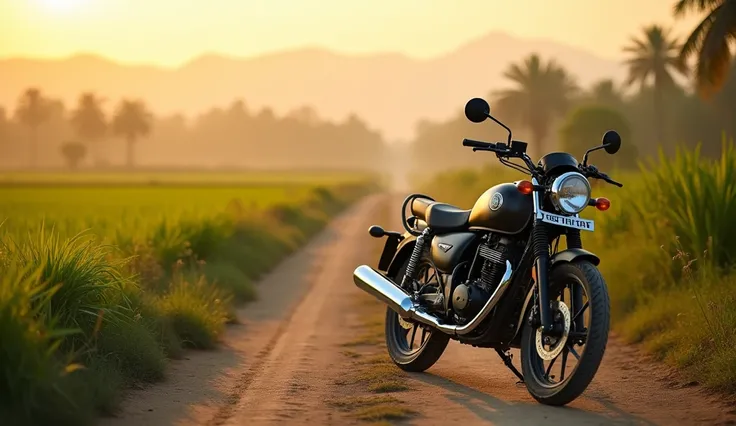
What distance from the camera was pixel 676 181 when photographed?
1172 cm

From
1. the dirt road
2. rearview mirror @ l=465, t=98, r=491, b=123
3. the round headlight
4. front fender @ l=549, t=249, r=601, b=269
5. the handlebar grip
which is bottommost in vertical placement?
the dirt road

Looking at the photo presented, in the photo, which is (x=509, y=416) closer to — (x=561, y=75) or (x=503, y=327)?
(x=503, y=327)

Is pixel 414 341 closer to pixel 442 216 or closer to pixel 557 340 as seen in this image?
pixel 442 216

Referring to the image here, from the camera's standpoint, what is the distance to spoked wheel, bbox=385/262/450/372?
8.21 meters

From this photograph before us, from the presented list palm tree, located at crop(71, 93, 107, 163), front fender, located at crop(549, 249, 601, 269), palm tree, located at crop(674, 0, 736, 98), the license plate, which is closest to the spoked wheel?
front fender, located at crop(549, 249, 601, 269)

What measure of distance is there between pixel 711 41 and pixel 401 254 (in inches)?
834

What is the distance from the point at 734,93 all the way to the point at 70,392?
211ft

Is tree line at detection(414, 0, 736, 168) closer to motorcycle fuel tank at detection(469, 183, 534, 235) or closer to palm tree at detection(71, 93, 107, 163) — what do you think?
motorcycle fuel tank at detection(469, 183, 534, 235)

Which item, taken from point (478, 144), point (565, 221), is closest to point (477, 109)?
point (478, 144)

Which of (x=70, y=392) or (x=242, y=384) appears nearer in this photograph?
(x=70, y=392)

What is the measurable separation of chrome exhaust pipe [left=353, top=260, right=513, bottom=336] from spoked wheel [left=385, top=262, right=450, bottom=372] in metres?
0.18

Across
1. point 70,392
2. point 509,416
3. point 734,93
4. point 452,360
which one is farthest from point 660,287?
point 734,93

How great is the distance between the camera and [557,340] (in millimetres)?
6746

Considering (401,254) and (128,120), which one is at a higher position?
(128,120)
